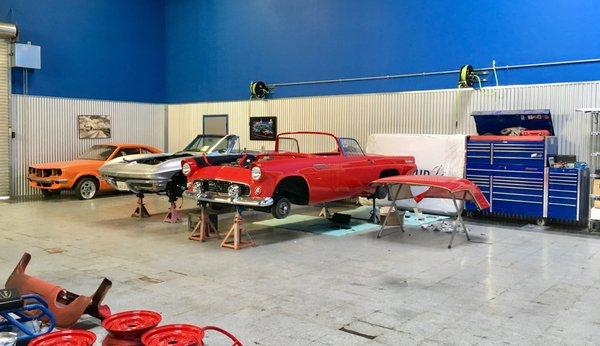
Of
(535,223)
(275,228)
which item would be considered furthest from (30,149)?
(535,223)

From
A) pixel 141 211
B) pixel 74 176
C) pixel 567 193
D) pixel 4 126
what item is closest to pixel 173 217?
pixel 141 211

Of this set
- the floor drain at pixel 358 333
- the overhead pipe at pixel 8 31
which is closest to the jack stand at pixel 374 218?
the floor drain at pixel 358 333

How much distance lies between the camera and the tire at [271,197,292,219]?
24.1ft

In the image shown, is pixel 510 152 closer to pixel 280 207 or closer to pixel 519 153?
pixel 519 153

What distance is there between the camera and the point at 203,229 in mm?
7664

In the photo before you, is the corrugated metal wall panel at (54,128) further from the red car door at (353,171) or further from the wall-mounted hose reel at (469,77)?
the wall-mounted hose reel at (469,77)

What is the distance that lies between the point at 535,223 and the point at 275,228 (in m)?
4.74

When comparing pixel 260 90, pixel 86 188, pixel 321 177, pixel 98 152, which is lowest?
pixel 86 188

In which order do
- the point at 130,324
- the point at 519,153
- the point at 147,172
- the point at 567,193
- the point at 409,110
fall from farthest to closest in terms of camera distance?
the point at 409,110
the point at 519,153
the point at 147,172
the point at 567,193
the point at 130,324

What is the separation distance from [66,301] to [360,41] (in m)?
9.75

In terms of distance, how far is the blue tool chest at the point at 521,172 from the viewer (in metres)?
8.75

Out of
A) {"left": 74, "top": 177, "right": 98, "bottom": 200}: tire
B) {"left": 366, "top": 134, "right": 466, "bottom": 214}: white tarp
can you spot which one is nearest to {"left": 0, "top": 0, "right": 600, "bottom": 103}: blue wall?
{"left": 366, "top": 134, "right": 466, "bottom": 214}: white tarp

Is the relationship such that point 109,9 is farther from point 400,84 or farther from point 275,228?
point 275,228

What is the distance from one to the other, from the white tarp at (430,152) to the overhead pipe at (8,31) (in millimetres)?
9079
